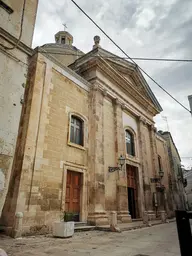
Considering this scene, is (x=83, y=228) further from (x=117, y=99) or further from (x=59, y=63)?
(x=117, y=99)

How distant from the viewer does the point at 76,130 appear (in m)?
9.98

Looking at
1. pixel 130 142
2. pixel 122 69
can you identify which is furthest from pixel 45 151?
pixel 122 69

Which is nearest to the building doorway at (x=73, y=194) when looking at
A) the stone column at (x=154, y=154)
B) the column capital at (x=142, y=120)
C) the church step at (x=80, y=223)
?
the church step at (x=80, y=223)

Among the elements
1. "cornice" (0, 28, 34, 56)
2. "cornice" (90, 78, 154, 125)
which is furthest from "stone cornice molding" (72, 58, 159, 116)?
"cornice" (0, 28, 34, 56)

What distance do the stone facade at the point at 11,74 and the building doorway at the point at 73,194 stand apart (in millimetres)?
5245

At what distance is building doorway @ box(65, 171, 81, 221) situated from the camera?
8.38 meters

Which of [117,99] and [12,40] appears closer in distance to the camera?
[12,40]

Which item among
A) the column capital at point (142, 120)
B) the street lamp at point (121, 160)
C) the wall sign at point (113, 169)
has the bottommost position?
the wall sign at point (113, 169)

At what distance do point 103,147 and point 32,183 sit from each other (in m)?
4.63

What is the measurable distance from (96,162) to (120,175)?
7.20 feet

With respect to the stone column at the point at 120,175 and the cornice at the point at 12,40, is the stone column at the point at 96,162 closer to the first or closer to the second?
the stone column at the point at 120,175

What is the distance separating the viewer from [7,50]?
4301mm

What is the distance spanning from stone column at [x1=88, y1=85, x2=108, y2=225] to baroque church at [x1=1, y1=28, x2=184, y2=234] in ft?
0.14

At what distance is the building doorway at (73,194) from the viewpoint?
8378 millimetres
